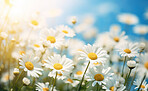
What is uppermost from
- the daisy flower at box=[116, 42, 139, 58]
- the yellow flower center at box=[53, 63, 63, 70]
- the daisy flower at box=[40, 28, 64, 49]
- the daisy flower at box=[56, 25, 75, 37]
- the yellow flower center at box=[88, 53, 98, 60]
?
the daisy flower at box=[56, 25, 75, 37]

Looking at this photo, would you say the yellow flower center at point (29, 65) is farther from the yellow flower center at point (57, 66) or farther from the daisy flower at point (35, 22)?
the daisy flower at point (35, 22)

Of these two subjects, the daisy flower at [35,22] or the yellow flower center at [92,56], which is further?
the daisy flower at [35,22]

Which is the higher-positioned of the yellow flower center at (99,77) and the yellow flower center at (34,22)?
the yellow flower center at (34,22)

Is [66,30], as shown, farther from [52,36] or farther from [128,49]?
[128,49]

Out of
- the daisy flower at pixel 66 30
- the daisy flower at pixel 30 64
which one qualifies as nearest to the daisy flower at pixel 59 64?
the daisy flower at pixel 30 64

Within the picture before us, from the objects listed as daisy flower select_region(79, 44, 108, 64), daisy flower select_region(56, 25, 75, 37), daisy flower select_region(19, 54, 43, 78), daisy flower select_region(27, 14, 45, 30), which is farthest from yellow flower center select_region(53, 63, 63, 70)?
daisy flower select_region(27, 14, 45, 30)

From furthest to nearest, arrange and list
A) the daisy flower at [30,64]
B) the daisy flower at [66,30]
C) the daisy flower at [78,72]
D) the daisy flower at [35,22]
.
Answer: the daisy flower at [35,22] < the daisy flower at [66,30] < the daisy flower at [78,72] < the daisy flower at [30,64]

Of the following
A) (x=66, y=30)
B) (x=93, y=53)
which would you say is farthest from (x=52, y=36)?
(x=93, y=53)

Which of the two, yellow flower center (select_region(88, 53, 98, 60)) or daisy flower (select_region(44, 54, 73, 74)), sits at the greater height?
yellow flower center (select_region(88, 53, 98, 60))

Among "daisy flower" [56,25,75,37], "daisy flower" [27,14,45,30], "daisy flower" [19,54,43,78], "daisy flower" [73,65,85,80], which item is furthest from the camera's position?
"daisy flower" [27,14,45,30]

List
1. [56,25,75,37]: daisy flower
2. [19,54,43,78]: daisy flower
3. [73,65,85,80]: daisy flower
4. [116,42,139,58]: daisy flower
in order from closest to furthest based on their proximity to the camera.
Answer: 1. [19,54,43,78]: daisy flower
2. [116,42,139,58]: daisy flower
3. [73,65,85,80]: daisy flower
4. [56,25,75,37]: daisy flower

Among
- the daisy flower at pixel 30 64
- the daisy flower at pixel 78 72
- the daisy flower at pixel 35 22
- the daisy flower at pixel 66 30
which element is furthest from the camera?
the daisy flower at pixel 35 22

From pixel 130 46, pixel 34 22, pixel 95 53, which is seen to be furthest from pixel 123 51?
pixel 34 22

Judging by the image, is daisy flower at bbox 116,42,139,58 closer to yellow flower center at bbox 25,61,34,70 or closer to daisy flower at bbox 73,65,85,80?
daisy flower at bbox 73,65,85,80
